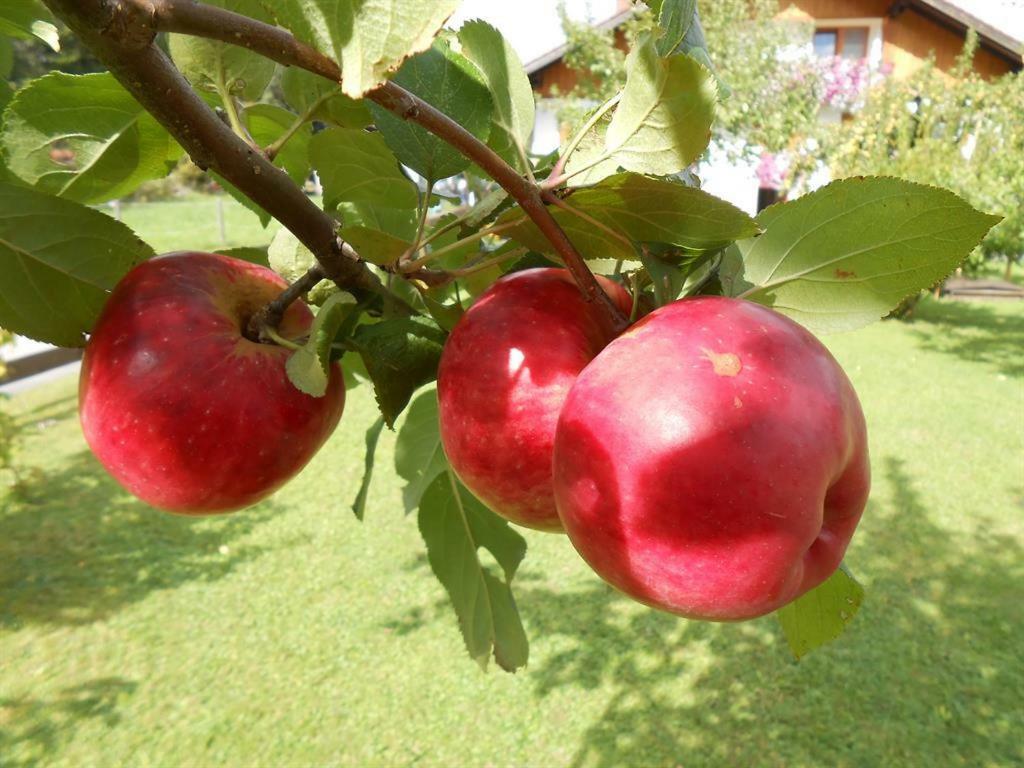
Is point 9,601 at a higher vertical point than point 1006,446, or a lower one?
higher

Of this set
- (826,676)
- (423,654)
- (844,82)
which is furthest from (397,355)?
(844,82)

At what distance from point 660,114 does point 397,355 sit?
0.26 meters

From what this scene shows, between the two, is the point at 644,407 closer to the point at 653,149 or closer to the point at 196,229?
the point at 653,149

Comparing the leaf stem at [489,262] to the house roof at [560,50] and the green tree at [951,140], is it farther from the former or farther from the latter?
the house roof at [560,50]

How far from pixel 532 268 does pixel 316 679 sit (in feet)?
9.14

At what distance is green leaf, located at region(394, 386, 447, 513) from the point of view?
37.9 inches

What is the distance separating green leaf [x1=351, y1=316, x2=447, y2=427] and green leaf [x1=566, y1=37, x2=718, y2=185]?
8.1 inches

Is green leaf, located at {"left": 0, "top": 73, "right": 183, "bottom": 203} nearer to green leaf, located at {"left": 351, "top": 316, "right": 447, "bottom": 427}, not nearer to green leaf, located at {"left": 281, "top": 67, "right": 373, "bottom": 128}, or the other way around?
green leaf, located at {"left": 281, "top": 67, "right": 373, "bottom": 128}

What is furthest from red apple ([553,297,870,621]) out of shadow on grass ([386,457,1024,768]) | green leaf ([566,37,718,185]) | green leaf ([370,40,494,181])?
shadow on grass ([386,457,1024,768])

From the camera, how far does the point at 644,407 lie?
449 millimetres

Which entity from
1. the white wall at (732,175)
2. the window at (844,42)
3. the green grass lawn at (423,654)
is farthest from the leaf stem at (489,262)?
the window at (844,42)

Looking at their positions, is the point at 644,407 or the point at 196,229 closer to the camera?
the point at 644,407

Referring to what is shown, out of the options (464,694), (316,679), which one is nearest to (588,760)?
(464,694)

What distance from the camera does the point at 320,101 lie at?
692 mm
